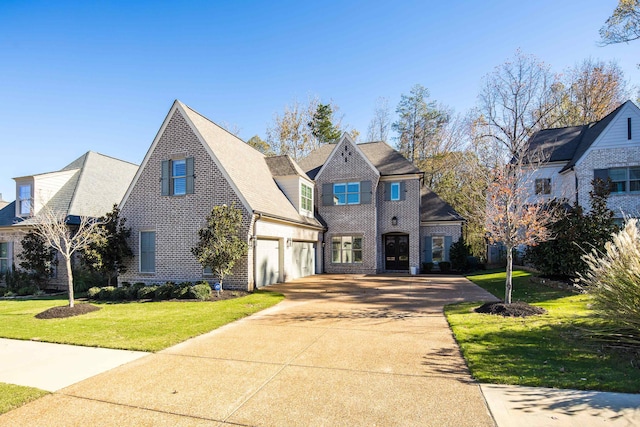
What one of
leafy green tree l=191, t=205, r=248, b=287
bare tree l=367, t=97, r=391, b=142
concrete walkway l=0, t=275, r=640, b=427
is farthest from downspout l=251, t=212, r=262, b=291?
bare tree l=367, t=97, r=391, b=142

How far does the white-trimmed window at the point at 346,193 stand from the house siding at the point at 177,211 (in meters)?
9.49

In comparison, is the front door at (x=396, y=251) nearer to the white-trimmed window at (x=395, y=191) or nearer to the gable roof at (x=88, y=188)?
the white-trimmed window at (x=395, y=191)

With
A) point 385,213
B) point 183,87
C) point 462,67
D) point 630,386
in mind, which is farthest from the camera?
point 385,213

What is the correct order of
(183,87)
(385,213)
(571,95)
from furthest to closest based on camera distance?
(571,95) → (385,213) → (183,87)

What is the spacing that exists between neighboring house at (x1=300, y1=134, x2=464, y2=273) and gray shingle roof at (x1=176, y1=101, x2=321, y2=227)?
326 centimetres

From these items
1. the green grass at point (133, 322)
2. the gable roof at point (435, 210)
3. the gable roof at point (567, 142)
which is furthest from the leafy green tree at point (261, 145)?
the green grass at point (133, 322)

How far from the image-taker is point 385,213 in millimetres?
21953

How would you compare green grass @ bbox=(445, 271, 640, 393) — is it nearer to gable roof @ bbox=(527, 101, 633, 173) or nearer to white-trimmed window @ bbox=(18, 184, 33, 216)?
gable roof @ bbox=(527, 101, 633, 173)

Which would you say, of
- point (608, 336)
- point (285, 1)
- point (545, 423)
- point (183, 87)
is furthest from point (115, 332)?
point (183, 87)

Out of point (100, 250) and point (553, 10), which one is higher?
point (553, 10)

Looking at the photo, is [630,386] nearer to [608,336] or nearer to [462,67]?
[608,336]

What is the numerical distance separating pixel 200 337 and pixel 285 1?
41.9 feet

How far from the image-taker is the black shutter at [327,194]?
72.7ft

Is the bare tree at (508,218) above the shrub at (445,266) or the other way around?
above
